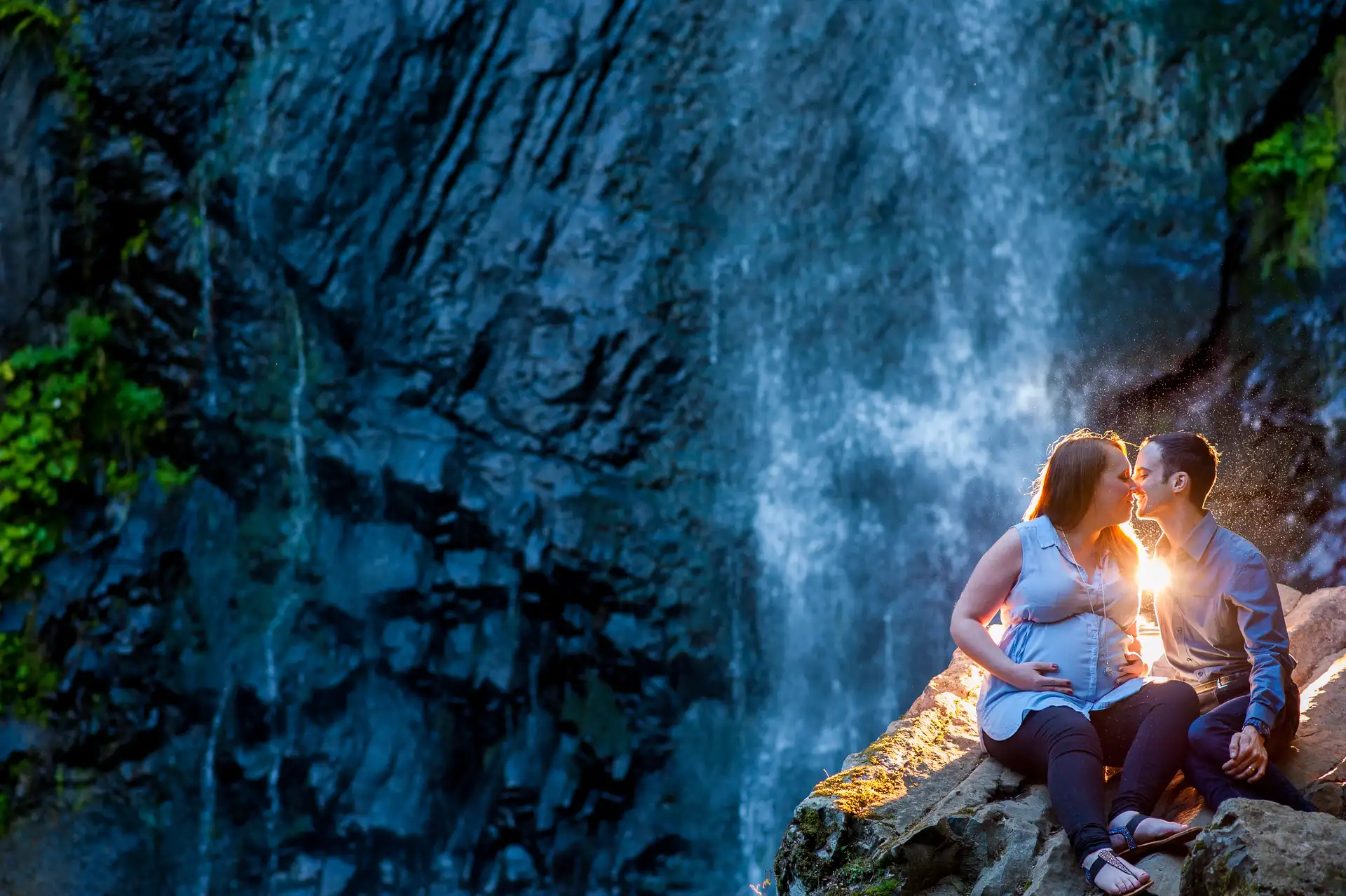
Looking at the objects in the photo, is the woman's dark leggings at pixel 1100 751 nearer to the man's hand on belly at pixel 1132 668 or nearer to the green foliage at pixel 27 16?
the man's hand on belly at pixel 1132 668

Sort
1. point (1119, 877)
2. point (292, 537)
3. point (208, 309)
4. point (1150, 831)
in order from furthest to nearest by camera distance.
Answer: point (208, 309), point (292, 537), point (1150, 831), point (1119, 877)

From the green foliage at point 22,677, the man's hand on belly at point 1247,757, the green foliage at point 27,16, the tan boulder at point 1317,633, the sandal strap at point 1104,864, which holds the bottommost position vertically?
the sandal strap at point 1104,864

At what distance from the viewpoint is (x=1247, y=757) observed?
2.84 m

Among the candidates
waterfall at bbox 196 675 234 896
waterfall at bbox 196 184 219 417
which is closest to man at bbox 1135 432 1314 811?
waterfall at bbox 196 675 234 896

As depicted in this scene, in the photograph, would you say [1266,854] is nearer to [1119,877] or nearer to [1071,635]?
[1119,877]

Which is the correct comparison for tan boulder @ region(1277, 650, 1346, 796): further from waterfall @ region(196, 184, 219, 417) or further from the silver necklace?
waterfall @ region(196, 184, 219, 417)

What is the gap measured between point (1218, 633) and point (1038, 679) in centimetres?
57

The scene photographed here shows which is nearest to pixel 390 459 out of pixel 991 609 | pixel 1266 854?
pixel 991 609

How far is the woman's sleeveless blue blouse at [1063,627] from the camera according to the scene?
3137 millimetres

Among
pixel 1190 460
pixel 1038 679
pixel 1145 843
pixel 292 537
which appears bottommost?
pixel 1145 843

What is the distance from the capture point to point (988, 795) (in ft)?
10.0

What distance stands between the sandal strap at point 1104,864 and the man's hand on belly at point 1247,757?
49 cm

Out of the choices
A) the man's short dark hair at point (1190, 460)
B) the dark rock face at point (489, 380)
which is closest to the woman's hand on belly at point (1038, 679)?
the man's short dark hair at point (1190, 460)

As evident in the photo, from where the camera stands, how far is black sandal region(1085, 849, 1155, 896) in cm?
252
